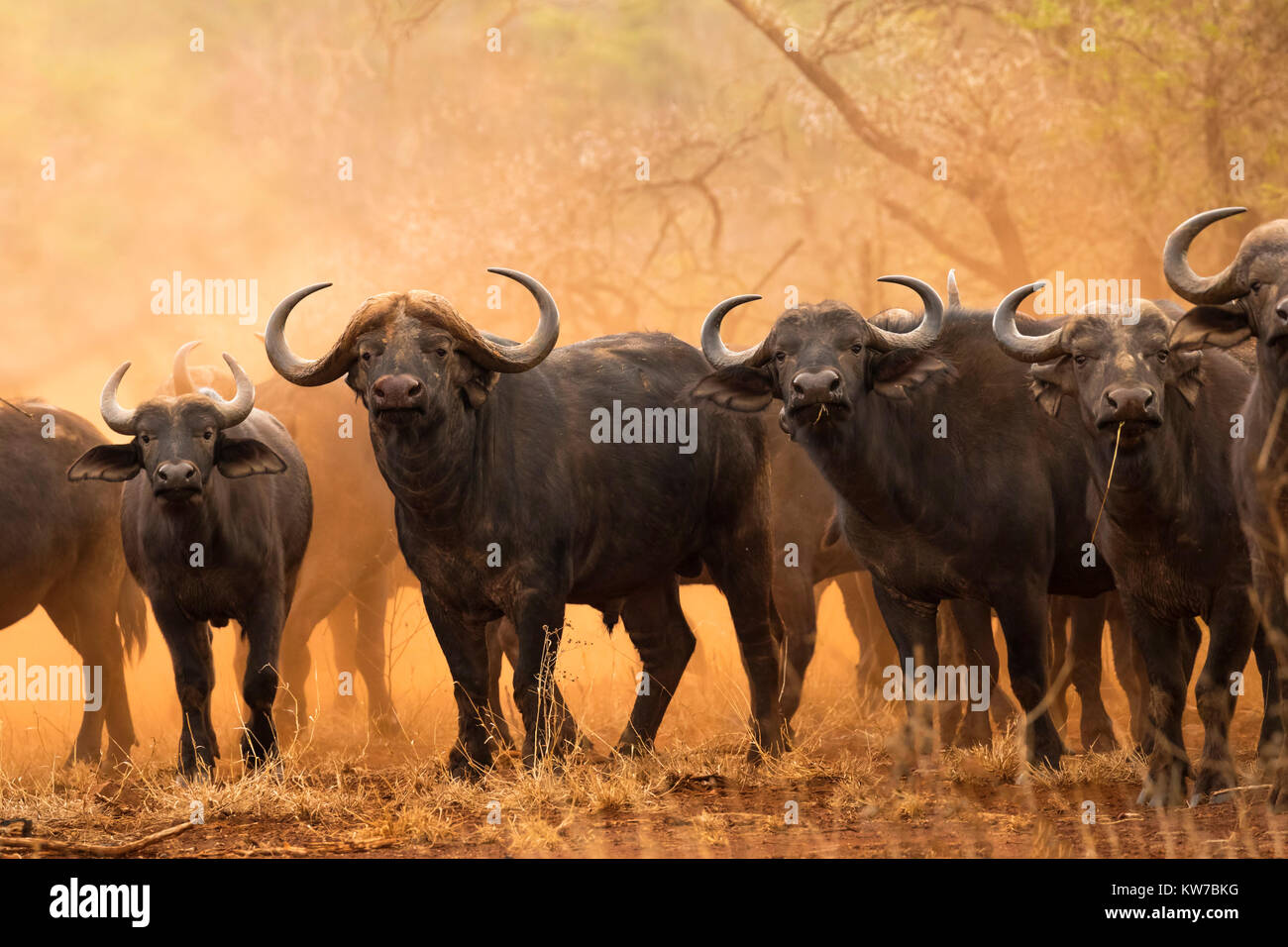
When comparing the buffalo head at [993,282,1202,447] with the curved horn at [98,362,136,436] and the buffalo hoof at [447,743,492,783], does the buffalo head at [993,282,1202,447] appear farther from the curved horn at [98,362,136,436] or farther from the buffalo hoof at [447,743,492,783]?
the curved horn at [98,362,136,436]

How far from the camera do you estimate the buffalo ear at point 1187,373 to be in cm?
726

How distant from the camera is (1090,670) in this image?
9.73 m

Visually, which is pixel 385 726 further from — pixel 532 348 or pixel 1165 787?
pixel 1165 787

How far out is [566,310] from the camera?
2181 centimetres

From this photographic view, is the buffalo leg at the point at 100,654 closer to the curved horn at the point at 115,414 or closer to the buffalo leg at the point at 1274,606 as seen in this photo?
the curved horn at the point at 115,414

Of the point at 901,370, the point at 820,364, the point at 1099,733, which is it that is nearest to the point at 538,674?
the point at 820,364

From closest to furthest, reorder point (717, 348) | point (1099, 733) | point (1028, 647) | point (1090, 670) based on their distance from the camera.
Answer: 1. point (1028, 647)
2. point (717, 348)
3. point (1099, 733)
4. point (1090, 670)

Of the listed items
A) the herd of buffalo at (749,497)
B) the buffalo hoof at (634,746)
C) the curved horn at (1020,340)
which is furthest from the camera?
the buffalo hoof at (634,746)

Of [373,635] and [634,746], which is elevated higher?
[373,635]

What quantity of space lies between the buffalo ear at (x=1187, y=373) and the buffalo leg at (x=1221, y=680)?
2.88ft

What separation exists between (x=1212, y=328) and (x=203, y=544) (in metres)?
4.95

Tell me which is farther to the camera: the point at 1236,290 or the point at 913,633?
the point at 913,633

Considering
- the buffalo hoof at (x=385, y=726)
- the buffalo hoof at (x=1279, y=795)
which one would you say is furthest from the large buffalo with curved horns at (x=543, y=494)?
the buffalo hoof at (x=1279, y=795)

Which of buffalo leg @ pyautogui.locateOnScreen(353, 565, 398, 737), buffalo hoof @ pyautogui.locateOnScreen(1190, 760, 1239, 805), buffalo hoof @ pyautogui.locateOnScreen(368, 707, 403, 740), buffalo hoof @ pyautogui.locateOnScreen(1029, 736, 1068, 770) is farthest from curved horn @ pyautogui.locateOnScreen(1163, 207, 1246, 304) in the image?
buffalo leg @ pyautogui.locateOnScreen(353, 565, 398, 737)
